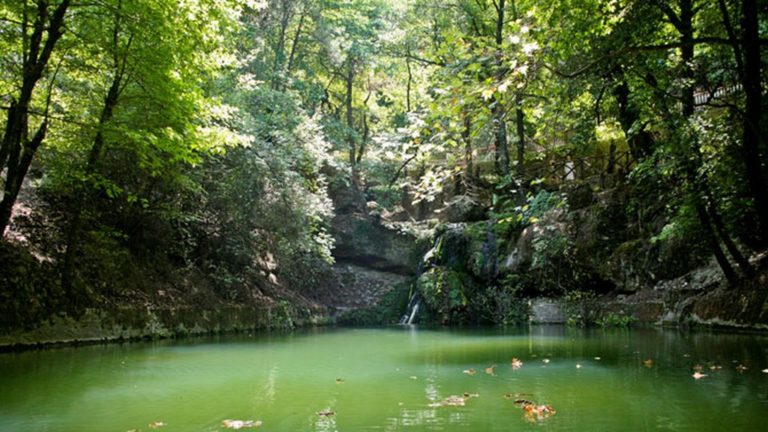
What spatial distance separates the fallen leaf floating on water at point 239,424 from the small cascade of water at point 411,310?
16.3 m

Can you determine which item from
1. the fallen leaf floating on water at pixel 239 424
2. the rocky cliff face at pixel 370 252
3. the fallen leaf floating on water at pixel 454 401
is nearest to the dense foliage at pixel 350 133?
the rocky cliff face at pixel 370 252

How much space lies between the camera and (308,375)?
6.49 meters

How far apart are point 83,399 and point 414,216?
22.7m

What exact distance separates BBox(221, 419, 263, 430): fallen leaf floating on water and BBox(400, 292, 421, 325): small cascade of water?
16.3 m

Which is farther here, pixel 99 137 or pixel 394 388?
pixel 99 137

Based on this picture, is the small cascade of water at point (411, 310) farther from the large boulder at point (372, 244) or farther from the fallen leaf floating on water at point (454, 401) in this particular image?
the fallen leaf floating on water at point (454, 401)

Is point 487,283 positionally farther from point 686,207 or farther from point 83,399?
point 83,399

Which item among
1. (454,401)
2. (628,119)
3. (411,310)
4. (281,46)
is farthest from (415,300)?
(454,401)

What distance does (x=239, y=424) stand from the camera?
12.7 feet

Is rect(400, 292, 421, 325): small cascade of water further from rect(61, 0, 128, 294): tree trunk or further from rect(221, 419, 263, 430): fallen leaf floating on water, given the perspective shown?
rect(221, 419, 263, 430): fallen leaf floating on water

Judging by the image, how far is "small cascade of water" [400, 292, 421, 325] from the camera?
2008 cm

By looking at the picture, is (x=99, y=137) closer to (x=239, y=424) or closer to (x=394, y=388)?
(x=394, y=388)

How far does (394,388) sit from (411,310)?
50.2 feet

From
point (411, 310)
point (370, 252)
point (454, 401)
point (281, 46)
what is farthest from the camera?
point (370, 252)
